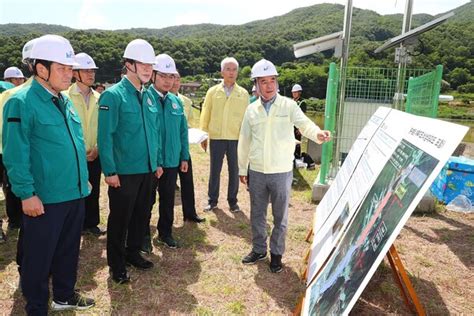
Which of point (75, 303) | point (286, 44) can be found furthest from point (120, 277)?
point (286, 44)

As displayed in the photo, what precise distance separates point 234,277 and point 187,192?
5.43ft

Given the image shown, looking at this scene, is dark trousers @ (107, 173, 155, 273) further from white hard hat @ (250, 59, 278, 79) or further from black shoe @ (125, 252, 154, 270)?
white hard hat @ (250, 59, 278, 79)

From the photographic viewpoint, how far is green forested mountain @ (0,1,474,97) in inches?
1062

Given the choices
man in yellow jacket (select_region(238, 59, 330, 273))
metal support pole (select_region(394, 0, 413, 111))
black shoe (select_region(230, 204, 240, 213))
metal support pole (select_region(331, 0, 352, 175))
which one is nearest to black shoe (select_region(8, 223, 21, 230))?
black shoe (select_region(230, 204, 240, 213))

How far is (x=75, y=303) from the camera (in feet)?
9.91

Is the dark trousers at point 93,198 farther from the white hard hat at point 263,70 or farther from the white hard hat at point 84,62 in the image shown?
the white hard hat at point 263,70

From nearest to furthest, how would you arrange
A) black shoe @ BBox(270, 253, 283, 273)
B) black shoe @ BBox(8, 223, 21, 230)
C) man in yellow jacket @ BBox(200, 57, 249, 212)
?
black shoe @ BBox(270, 253, 283, 273) < black shoe @ BBox(8, 223, 21, 230) < man in yellow jacket @ BBox(200, 57, 249, 212)

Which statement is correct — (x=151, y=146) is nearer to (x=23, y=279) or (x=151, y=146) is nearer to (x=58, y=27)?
(x=23, y=279)

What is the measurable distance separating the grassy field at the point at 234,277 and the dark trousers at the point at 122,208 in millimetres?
305

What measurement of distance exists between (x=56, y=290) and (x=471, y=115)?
3115 cm

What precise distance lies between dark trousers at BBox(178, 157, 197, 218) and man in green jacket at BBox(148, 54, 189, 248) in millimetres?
487

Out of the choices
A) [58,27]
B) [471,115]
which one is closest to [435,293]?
[471,115]

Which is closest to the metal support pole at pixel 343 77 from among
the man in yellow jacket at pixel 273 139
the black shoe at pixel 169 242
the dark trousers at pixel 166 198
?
the man in yellow jacket at pixel 273 139

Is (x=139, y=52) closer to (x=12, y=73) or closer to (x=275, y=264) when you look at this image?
(x=275, y=264)
